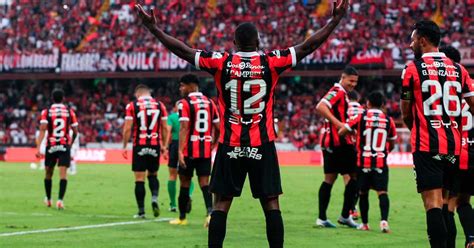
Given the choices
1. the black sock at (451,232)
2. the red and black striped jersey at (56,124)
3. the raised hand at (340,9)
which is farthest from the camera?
the red and black striped jersey at (56,124)

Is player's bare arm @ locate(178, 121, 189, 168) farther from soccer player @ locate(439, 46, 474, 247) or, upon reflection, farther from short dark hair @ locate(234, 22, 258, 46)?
short dark hair @ locate(234, 22, 258, 46)

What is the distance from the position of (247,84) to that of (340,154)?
233 inches

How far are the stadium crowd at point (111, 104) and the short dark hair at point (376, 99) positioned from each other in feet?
95.6

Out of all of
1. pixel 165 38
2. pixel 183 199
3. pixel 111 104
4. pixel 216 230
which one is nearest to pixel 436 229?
pixel 216 230

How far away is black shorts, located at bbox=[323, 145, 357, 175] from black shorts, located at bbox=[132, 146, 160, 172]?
3.26 metres

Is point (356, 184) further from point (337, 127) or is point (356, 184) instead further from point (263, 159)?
point (263, 159)

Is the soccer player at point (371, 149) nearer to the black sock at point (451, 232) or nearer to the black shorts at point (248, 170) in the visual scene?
the black sock at point (451, 232)

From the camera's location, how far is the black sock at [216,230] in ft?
26.7

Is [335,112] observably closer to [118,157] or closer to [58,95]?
[58,95]

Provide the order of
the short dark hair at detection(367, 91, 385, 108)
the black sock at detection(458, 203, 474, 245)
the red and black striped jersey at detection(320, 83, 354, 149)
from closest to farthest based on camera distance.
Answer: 1. the black sock at detection(458, 203, 474, 245)
2. the red and black striped jersey at detection(320, 83, 354, 149)
3. the short dark hair at detection(367, 91, 385, 108)

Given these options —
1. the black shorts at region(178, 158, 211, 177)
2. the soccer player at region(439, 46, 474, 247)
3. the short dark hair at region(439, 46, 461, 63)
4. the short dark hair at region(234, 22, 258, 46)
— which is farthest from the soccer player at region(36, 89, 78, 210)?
the short dark hair at region(234, 22, 258, 46)

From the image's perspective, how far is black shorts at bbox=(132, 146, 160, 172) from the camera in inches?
600

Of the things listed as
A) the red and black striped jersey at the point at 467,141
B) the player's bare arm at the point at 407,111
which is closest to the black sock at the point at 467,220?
the red and black striped jersey at the point at 467,141

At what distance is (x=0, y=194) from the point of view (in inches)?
804
